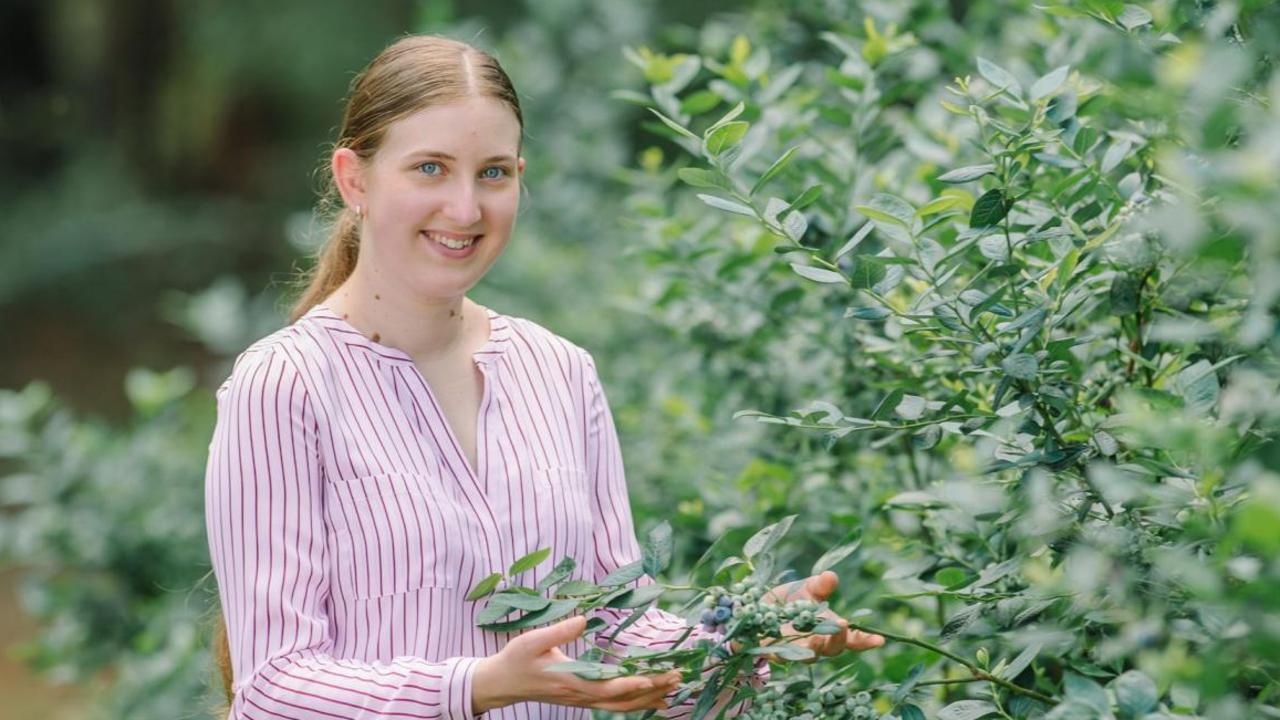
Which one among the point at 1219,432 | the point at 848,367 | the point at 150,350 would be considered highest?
the point at 1219,432

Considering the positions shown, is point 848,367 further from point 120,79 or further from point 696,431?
point 120,79

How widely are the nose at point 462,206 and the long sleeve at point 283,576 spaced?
26 centimetres

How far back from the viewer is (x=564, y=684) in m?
1.46

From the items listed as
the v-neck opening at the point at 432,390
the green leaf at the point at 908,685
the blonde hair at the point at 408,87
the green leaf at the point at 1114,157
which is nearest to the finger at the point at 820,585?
the green leaf at the point at 908,685

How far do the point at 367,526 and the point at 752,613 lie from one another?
0.50 metres

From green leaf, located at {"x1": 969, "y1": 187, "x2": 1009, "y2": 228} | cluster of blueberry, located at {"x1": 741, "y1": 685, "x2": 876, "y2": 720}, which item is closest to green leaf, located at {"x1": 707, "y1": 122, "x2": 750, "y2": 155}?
green leaf, located at {"x1": 969, "y1": 187, "x2": 1009, "y2": 228}

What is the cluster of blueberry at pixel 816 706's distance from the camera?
1.48 metres

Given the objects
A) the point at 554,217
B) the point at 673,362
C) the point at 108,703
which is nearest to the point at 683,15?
the point at 554,217

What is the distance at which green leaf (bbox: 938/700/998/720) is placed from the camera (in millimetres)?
1439

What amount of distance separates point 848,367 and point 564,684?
904mm

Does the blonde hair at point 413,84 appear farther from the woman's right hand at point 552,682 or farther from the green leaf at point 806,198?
the woman's right hand at point 552,682

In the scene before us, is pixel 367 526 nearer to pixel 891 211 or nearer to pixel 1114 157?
pixel 891 211

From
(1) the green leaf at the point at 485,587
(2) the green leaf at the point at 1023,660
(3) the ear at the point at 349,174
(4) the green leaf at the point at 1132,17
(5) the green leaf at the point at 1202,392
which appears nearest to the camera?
(5) the green leaf at the point at 1202,392

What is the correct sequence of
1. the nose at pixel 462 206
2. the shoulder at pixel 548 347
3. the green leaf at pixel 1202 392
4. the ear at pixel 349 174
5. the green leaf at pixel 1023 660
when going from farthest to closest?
the shoulder at pixel 548 347 < the ear at pixel 349 174 < the nose at pixel 462 206 < the green leaf at pixel 1023 660 < the green leaf at pixel 1202 392
